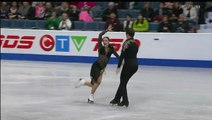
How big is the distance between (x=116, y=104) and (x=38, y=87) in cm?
269

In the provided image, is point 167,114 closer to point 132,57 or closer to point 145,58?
point 132,57

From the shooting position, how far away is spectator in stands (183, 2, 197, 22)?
61.1 feet

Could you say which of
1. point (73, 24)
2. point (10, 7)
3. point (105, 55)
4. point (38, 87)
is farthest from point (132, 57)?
point (10, 7)

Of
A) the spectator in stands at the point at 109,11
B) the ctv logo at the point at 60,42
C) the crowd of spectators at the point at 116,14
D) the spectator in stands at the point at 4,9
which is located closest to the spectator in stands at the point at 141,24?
the crowd of spectators at the point at 116,14

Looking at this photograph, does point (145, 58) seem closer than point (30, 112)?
No

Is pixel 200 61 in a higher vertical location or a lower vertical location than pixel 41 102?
lower

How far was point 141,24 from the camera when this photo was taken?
18.1 metres

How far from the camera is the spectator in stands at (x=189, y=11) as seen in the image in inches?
733

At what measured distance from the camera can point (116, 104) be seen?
10.1m

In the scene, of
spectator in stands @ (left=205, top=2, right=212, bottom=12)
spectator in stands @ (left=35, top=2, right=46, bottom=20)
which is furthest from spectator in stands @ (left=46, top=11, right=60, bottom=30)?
spectator in stands @ (left=205, top=2, right=212, bottom=12)

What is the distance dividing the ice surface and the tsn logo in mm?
1857

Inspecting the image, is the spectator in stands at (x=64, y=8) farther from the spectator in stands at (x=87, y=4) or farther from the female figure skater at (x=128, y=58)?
the female figure skater at (x=128, y=58)

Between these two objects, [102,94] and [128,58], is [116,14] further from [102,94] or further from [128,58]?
[128,58]

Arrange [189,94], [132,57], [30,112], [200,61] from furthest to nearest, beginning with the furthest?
1. [200,61]
2. [189,94]
3. [132,57]
4. [30,112]
